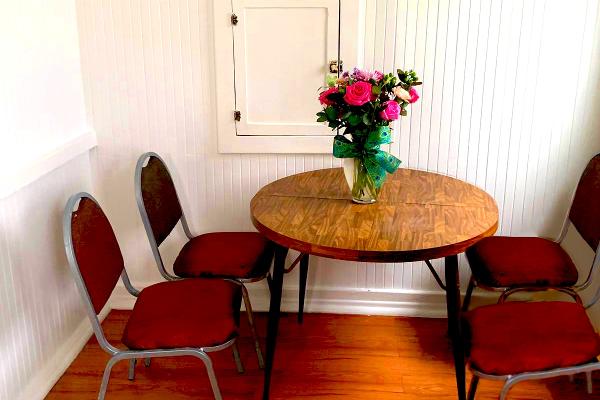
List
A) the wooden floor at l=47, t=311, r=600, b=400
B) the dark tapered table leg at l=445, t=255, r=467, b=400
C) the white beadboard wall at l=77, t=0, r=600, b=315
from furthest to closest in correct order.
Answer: the white beadboard wall at l=77, t=0, r=600, b=315
the wooden floor at l=47, t=311, r=600, b=400
the dark tapered table leg at l=445, t=255, r=467, b=400

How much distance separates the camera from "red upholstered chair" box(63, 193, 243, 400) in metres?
2.06

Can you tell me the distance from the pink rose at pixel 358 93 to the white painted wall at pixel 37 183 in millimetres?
1131

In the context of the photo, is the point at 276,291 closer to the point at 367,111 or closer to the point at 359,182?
the point at 359,182

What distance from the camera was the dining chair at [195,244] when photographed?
2568 mm

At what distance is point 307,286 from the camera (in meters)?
3.13

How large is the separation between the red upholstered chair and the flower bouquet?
65 cm

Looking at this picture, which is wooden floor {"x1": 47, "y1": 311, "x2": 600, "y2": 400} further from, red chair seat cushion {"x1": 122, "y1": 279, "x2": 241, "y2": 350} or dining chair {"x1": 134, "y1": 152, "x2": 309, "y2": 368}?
red chair seat cushion {"x1": 122, "y1": 279, "x2": 241, "y2": 350}

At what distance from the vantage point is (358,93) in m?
2.18

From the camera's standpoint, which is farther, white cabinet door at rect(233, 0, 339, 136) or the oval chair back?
white cabinet door at rect(233, 0, 339, 136)

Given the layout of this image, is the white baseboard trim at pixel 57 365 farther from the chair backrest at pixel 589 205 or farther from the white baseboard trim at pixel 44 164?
the chair backrest at pixel 589 205

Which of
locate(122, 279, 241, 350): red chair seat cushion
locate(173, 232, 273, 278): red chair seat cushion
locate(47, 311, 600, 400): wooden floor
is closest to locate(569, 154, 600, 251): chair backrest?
locate(47, 311, 600, 400): wooden floor

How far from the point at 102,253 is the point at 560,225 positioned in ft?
6.30

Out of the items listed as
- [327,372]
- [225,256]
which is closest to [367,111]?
[225,256]

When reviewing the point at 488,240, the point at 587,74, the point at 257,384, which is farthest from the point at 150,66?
the point at 587,74
